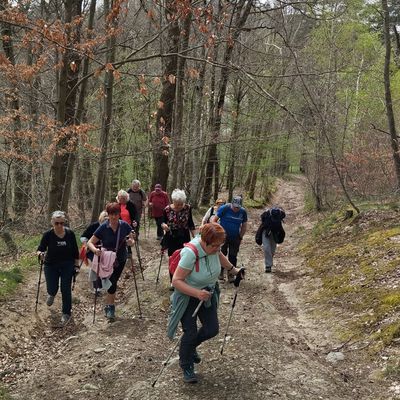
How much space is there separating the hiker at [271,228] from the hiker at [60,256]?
505cm

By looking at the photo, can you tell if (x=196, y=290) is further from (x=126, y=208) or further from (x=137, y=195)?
(x=137, y=195)

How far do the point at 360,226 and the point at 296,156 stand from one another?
19.3 metres

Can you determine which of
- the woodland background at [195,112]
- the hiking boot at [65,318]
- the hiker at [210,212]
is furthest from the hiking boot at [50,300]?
the woodland background at [195,112]

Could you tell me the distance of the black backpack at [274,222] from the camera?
11203mm

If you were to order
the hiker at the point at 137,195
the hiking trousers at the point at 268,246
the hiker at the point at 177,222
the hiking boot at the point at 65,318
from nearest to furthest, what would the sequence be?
the hiking boot at the point at 65,318 < the hiker at the point at 177,222 < the hiking trousers at the point at 268,246 < the hiker at the point at 137,195

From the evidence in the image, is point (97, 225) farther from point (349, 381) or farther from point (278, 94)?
point (278, 94)

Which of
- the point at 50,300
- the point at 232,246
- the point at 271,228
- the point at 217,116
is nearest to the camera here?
the point at 50,300

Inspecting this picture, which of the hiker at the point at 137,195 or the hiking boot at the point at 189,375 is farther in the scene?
the hiker at the point at 137,195

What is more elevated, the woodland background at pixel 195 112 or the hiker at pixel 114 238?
the woodland background at pixel 195 112

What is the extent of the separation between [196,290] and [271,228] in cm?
664

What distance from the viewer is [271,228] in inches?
447

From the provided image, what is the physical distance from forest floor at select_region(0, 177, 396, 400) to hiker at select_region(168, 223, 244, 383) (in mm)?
610

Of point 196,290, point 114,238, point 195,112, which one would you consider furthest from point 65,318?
point 195,112

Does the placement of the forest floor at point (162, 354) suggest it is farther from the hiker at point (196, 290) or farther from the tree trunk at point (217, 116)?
the tree trunk at point (217, 116)
